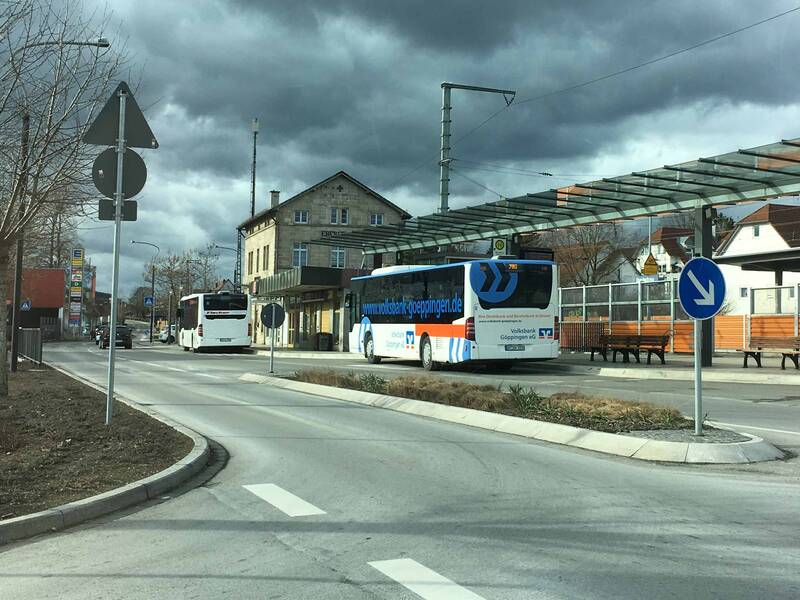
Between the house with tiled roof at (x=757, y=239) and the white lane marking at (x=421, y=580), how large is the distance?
5160cm

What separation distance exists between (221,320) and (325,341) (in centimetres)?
679

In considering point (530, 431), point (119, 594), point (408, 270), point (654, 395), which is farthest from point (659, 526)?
point (408, 270)

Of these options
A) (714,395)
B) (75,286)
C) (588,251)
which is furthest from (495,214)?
(75,286)

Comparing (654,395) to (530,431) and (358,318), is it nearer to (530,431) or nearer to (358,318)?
(530,431)

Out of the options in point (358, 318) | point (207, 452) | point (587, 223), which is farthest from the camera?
point (358, 318)

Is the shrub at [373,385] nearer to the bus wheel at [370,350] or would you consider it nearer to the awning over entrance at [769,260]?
the bus wheel at [370,350]

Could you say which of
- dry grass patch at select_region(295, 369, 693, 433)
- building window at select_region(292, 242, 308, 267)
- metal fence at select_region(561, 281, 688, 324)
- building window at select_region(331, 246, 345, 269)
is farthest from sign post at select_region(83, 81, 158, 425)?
building window at select_region(331, 246, 345, 269)

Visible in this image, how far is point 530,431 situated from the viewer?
33.2 ft

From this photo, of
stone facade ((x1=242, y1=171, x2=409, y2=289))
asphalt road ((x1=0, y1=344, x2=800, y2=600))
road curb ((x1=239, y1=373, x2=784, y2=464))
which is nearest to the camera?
asphalt road ((x1=0, y1=344, x2=800, y2=600))

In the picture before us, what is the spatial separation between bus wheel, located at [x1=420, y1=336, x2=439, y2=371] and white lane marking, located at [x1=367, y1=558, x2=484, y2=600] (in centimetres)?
1965

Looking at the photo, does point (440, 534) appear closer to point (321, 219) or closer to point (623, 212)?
point (623, 212)

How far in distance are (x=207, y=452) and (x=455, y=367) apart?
720 inches

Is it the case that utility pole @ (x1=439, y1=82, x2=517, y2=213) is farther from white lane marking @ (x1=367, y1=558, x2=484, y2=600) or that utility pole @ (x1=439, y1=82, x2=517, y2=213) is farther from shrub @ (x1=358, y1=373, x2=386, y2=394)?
white lane marking @ (x1=367, y1=558, x2=484, y2=600)

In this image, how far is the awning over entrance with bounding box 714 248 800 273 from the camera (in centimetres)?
2258
